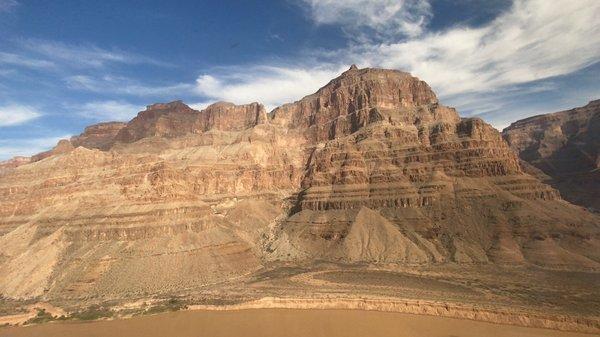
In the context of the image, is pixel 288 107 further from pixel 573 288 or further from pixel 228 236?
pixel 573 288

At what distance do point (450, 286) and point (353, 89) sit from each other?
92545mm

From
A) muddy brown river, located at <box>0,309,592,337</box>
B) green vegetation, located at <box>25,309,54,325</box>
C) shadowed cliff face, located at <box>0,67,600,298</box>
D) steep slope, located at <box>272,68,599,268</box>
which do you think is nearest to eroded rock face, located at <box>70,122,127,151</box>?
shadowed cliff face, located at <box>0,67,600,298</box>

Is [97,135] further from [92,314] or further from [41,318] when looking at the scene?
[92,314]

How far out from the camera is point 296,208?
377 ft

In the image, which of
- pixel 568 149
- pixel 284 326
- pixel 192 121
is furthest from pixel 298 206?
pixel 568 149

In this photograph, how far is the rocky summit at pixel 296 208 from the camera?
2741 inches

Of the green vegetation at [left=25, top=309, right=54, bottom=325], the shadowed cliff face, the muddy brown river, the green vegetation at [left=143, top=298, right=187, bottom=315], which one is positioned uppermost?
the shadowed cliff face

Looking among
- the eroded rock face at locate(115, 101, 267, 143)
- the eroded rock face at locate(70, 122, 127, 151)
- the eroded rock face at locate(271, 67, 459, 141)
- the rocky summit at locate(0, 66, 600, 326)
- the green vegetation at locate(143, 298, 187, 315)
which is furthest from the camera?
the eroded rock face at locate(70, 122, 127, 151)

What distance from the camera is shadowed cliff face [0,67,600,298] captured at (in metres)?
70.2

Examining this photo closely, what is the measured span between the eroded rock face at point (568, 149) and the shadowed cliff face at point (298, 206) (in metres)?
48.8

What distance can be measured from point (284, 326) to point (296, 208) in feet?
216

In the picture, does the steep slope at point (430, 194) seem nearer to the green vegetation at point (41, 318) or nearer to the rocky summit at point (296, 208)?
the rocky summit at point (296, 208)

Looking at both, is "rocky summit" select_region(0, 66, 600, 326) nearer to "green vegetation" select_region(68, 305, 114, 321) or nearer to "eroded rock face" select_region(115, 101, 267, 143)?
"green vegetation" select_region(68, 305, 114, 321)

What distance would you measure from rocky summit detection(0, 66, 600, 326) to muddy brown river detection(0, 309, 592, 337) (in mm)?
10145
